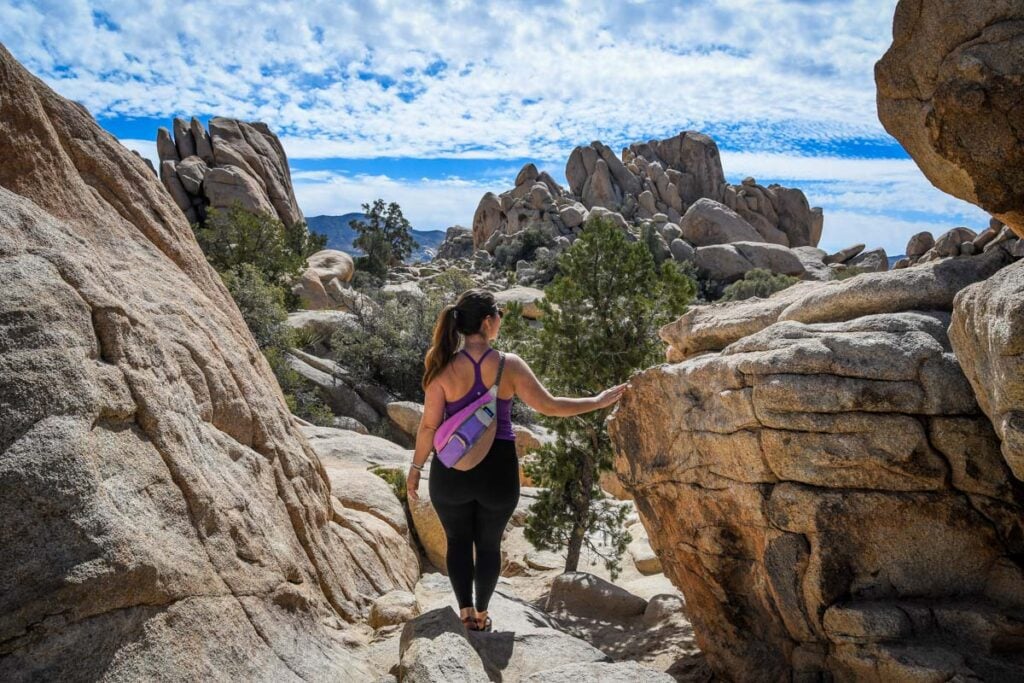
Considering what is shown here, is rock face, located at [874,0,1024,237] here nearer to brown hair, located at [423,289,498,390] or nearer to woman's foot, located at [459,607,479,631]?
brown hair, located at [423,289,498,390]

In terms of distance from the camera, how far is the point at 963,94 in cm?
548

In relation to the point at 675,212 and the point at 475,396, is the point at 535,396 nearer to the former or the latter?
the point at 475,396

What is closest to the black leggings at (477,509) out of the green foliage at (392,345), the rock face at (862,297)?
the rock face at (862,297)

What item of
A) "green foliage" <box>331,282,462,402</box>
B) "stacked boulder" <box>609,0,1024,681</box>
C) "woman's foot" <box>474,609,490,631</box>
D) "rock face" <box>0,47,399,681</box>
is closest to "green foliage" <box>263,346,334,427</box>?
"green foliage" <box>331,282,462,402</box>

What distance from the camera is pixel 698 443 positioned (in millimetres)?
7379

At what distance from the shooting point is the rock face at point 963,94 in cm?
533

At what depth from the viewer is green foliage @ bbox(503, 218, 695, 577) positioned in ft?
42.1

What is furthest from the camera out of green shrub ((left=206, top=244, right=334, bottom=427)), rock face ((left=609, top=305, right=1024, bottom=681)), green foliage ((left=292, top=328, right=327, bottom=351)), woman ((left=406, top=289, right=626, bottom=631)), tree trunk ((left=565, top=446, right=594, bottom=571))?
green foliage ((left=292, top=328, right=327, bottom=351))

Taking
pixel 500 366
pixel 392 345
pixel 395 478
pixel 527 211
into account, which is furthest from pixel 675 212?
pixel 500 366

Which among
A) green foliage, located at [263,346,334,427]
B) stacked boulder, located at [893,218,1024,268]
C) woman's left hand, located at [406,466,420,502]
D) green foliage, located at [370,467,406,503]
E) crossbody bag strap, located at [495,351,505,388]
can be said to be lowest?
green foliage, located at [263,346,334,427]

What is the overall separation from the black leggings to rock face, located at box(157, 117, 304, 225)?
42069 millimetres

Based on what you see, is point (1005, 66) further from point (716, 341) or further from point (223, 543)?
point (223, 543)

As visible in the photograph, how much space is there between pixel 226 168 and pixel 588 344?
41713 millimetres

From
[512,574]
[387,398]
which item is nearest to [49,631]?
[512,574]
